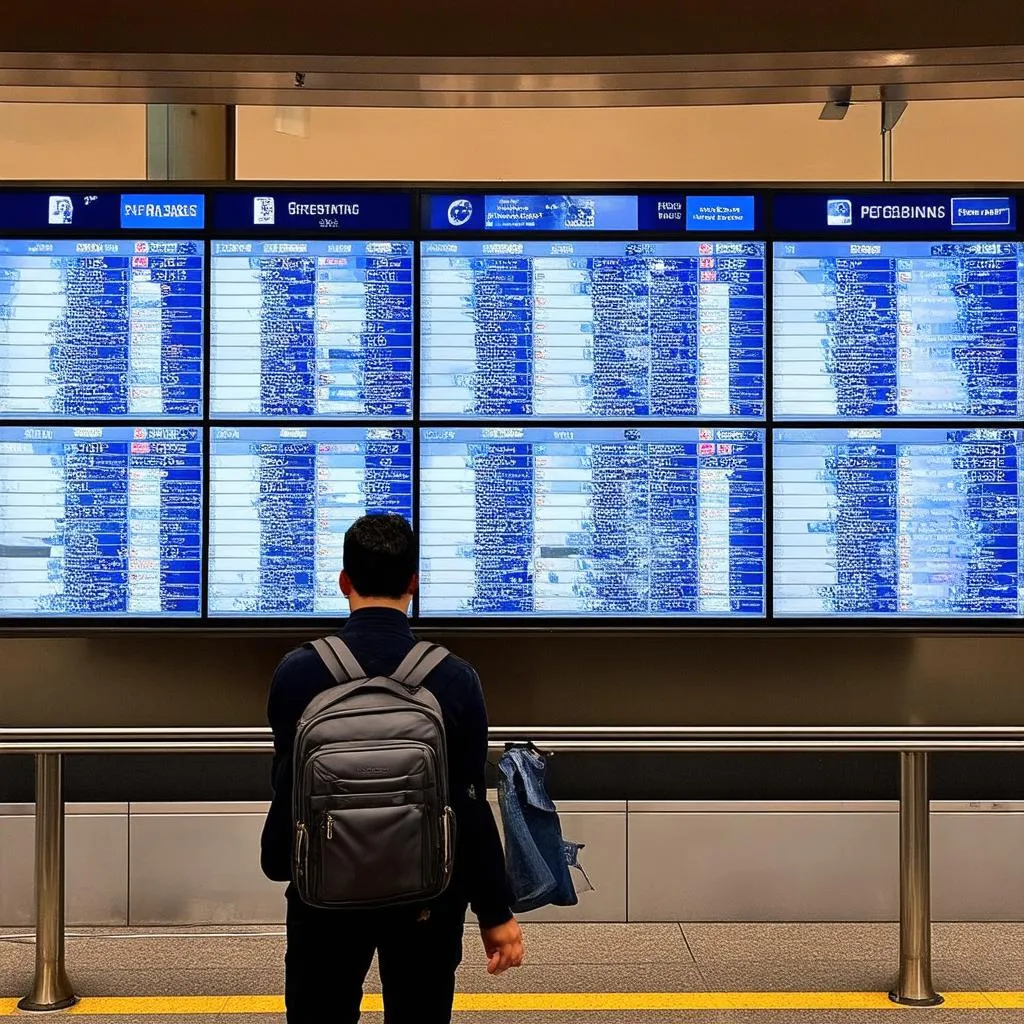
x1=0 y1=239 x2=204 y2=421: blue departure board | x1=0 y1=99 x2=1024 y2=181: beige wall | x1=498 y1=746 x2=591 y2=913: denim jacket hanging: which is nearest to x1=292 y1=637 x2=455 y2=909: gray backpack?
x1=498 y1=746 x2=591 y2=913: denim jacket hanging

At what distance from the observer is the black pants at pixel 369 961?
82.4 inches

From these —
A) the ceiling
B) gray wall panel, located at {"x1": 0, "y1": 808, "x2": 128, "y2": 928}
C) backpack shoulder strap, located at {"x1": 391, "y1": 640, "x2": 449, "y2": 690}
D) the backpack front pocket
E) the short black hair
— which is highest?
the ceiling

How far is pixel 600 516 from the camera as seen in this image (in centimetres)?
393

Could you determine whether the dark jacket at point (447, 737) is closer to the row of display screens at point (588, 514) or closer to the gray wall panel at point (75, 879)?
the row of display screens at point (588, 514)

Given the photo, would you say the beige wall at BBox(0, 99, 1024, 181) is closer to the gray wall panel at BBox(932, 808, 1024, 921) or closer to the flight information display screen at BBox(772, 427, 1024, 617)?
the flight information display screen at BBox(772, 427, 1024, 617)

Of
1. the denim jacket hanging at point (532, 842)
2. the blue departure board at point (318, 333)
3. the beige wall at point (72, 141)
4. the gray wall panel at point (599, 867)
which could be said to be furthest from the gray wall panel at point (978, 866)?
the beige wall at point (72, 141)

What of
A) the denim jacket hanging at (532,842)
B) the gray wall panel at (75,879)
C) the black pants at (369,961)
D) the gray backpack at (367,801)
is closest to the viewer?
the gray backpack at (367,801)

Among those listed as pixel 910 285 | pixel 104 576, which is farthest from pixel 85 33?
pixel 910 285

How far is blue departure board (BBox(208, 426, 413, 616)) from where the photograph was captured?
3.89 metres

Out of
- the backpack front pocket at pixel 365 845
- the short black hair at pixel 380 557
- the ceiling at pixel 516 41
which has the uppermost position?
the ceiling at pixel 516 41

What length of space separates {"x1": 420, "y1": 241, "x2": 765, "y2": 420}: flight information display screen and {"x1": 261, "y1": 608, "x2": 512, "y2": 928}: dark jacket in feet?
6.10

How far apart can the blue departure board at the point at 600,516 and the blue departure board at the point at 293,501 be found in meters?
0.14

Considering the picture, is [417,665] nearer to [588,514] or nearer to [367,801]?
[367,801]

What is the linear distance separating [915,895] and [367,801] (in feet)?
7.06
